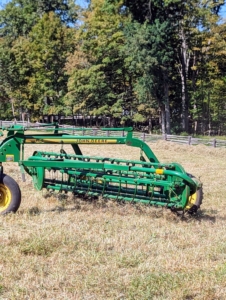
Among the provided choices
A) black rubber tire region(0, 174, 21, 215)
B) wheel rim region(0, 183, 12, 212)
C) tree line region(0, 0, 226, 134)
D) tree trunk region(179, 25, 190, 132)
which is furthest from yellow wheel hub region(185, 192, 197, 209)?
tree trunk region(179, 25, 190, 132)

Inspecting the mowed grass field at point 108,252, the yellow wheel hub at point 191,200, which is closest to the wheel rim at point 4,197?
the mowed grass field at point 108,252

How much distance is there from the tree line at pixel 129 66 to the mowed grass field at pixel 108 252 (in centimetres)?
2529

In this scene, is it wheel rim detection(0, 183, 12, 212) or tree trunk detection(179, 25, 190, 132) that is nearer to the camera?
wheel rim detection(0, 183, 12, 212)

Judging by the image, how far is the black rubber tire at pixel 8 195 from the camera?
6520 mm

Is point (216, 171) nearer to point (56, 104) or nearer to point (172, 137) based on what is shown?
point (172, 137)

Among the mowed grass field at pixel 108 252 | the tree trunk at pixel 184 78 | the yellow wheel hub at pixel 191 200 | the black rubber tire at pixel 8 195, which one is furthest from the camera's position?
the tree trunk at pixel 184 78

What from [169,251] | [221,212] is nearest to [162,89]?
[221,212]

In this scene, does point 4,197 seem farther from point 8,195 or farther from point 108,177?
point 108,177

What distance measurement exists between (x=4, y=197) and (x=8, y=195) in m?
0.13

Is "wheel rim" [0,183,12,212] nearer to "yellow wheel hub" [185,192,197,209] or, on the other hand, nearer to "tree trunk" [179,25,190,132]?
"yellow wheel hub" [185,192,197,209]

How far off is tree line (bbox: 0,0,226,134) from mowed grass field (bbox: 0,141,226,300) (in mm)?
25290

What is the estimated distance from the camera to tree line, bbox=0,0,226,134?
32188 millimetres

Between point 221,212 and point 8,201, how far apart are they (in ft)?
14.1

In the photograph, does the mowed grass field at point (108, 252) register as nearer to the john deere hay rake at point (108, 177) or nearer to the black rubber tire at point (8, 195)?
the black rubber tire at point (8, 195)
